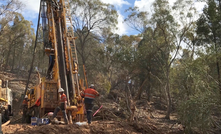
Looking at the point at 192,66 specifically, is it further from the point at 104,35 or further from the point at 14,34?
the point at 14,34

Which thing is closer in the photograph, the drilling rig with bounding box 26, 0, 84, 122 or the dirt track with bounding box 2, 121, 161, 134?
the dirt track with bounding box 2, 121, 161, 134

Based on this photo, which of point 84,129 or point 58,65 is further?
point 58,65

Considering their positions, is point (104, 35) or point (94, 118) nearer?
point (94, 118)

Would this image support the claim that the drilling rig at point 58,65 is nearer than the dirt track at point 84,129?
No

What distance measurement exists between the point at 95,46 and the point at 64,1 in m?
18.0

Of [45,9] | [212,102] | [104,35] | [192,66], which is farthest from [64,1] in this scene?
[104,35]

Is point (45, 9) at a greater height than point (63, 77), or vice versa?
point (45, 9)

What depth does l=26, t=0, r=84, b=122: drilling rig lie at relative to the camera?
32.8 ft

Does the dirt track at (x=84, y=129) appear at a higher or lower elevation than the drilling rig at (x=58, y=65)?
lower

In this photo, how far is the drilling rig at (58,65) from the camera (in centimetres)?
999

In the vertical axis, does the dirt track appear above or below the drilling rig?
below

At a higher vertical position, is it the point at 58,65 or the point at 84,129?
the point at 58,65

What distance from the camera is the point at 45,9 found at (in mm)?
12117

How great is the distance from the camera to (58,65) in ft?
35.5
